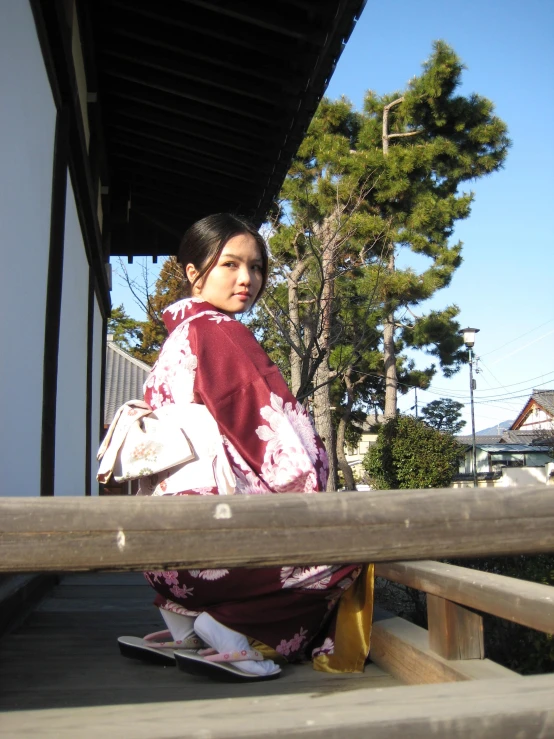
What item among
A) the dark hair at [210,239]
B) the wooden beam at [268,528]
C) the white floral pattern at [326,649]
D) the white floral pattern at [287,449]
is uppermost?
the dark hair at [210,239]

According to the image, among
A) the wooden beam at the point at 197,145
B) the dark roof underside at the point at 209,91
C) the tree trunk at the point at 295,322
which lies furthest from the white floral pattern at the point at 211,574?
the tree trunk at the point at 295,322

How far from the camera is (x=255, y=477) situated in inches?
75.8

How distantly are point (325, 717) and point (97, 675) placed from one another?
1195mm

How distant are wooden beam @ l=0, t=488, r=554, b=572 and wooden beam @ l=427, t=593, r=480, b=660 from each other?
0.84 metres

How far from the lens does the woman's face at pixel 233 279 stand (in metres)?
2.25

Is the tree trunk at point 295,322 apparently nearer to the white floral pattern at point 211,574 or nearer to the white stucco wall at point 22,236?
the white stucco wall at point 22,236

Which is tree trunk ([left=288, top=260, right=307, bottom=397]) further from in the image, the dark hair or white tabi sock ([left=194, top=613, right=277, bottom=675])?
white tabi sock ([left=194, top=613, right=277, bottom=675])

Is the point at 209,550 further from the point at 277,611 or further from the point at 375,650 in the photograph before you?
the point at 375,650

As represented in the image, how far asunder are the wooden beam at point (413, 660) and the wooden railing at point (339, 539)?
2.16ft

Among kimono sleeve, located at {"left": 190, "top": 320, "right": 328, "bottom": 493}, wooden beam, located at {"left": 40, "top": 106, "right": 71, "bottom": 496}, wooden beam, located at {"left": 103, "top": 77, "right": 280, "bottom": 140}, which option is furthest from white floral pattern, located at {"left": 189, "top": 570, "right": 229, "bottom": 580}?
wooden beam, located at {"left": 103, "top": 77, "right": 280, "bottom": 140}

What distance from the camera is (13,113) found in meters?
2.43

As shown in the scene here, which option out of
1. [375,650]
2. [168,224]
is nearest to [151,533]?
[375,650]

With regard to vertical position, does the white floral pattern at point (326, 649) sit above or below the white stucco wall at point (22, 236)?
below

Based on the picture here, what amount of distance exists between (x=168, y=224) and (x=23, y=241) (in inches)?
192
